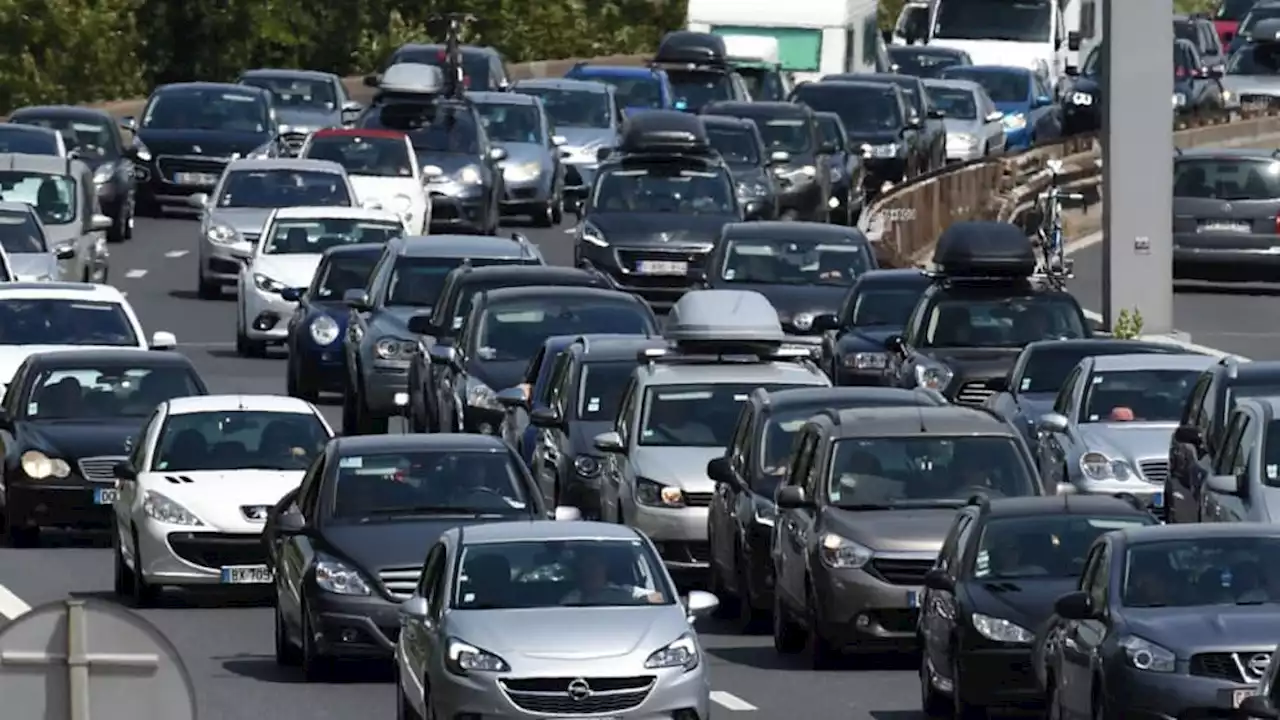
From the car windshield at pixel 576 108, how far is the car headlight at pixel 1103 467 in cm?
3061

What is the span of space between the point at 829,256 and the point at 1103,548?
782 inches

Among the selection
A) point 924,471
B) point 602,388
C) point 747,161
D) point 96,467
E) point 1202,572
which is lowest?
point 747,161

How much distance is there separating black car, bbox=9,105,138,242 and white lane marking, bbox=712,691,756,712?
30.5 meters

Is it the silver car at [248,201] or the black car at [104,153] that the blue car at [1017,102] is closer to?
the black car at [104,153]

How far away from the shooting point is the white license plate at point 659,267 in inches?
1668

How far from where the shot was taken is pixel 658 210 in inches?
1700

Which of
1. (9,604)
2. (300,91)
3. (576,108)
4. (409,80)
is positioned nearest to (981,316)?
(9,604)

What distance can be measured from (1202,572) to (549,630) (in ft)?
9.42

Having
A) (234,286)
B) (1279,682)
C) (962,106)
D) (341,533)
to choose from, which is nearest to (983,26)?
(962,106)

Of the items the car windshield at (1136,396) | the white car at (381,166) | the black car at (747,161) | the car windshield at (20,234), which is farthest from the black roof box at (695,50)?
the car windshield at (1136,396)

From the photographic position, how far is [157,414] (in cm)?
2688

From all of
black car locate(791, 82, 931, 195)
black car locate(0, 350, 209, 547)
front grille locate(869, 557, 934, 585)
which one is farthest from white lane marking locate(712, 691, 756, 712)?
black car locate(791, 82, 931, 195)

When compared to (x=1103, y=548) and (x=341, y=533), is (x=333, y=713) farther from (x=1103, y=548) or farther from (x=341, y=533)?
(x=1103, y=548)

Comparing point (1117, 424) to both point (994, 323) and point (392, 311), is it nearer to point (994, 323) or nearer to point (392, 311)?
point (994, 323)
